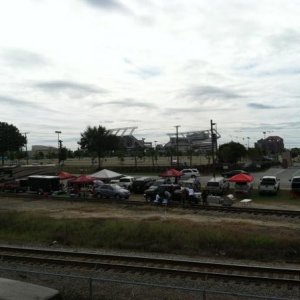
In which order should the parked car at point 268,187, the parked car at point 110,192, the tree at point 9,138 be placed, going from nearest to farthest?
the parked car at point 110,192, the parked car at point 268,187, the tree at point 9,138

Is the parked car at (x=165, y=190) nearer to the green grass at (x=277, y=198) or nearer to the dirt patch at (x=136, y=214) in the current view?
the dirt patch at (x=136, y=214)

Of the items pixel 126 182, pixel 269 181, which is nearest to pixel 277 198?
pixel 269 181

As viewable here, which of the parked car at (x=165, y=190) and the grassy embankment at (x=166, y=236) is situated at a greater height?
the parked car at (x=165, y=190)

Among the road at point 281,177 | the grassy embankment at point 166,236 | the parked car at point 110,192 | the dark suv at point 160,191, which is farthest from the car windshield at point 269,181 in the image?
the grassy embankment at point 166,236

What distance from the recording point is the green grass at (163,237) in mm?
19328

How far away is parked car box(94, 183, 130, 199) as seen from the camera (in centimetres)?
4181

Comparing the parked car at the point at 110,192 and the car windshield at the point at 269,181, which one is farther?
the car windshield at the point at 269,181

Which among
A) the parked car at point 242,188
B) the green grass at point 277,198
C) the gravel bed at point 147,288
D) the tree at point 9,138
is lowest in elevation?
the gravel bed at point 147,288

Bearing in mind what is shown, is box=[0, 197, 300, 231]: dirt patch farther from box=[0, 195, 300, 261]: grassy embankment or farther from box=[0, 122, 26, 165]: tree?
box=[0, 122, 26, 165]: tree

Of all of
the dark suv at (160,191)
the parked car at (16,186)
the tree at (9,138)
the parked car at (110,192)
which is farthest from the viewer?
the tree at (9,138)

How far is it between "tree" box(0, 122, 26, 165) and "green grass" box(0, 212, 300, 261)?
317ft

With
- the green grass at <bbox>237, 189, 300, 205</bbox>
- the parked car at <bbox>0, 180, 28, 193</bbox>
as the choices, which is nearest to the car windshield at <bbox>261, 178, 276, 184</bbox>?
the green grass at <bbox>237, 189, 300, 205</bbox>

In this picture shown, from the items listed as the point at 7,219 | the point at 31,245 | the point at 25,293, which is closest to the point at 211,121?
the point at 7,219

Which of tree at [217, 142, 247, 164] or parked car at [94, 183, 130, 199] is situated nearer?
parked car at [94, 183, 130, 199]
